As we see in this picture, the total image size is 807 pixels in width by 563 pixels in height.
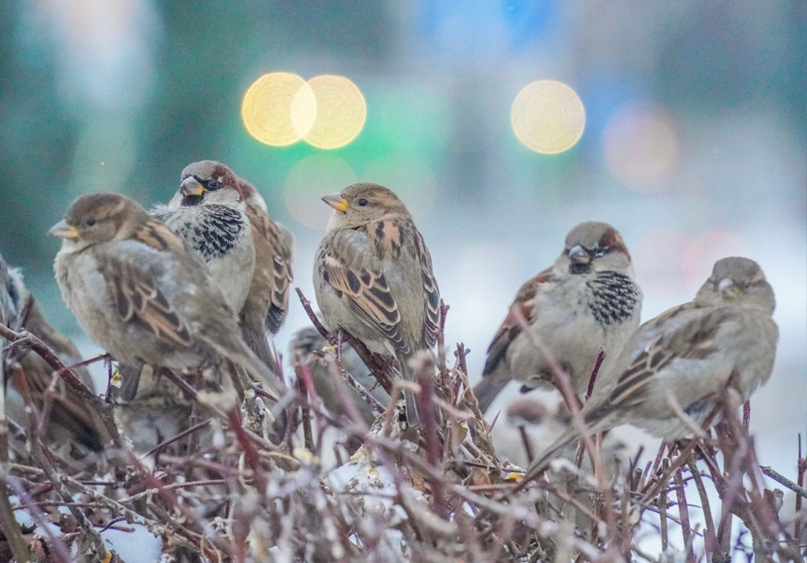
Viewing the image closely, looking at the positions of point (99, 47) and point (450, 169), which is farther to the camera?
point (450, 169)

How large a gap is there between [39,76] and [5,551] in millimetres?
5040

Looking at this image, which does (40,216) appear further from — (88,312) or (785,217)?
(785,217)

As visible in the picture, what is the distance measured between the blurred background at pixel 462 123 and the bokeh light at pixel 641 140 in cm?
2

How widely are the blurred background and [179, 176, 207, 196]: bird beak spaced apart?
3.07 meters

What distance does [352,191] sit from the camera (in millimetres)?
2611

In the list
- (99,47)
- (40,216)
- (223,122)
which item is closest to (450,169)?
(223,122)

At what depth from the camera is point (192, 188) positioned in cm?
235

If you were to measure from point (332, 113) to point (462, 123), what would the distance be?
4.68ft

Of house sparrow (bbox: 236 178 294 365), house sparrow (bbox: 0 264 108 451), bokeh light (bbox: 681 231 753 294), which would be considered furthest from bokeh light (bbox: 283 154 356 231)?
house sparrow (bbox: 0 264 108 451)

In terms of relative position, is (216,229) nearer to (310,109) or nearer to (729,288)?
(729,288)

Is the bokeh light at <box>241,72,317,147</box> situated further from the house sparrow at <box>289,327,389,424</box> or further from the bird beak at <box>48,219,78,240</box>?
the bird beak at <box>48,219,78,240</box>

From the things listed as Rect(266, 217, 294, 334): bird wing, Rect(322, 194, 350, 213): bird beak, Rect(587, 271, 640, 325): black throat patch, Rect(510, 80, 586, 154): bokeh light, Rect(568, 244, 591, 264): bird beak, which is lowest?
Rect(266, 217, 294, 334): bird wing

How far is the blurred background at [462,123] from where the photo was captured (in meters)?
6.32

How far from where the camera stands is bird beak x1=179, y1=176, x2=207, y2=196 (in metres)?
2.35
